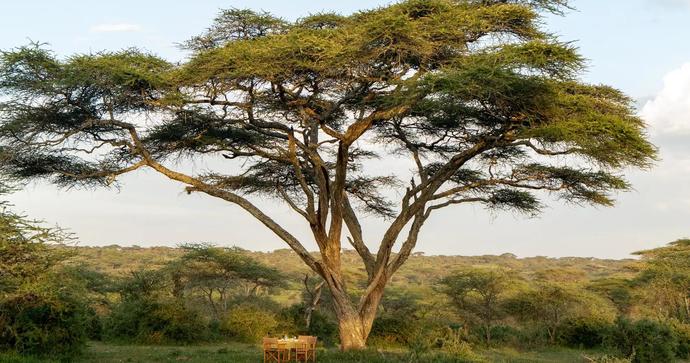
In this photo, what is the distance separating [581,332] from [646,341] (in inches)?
311

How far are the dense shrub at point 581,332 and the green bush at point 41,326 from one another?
1774 centimetres

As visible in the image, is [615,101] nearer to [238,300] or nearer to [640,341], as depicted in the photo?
[640,341]

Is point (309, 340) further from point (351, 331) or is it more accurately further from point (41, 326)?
point (41, 326)

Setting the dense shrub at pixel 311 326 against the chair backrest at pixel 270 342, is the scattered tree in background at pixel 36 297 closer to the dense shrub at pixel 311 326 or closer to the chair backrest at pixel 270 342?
the chair backrest at pixel 270 342

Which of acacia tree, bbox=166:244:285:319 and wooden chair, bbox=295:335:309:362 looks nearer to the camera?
wooden chair, bbox=295:335:309:362

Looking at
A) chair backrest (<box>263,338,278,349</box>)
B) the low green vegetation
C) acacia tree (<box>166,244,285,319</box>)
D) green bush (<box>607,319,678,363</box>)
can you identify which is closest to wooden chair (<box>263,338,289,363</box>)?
chair backrest (<box>263,338,278,349</box>)

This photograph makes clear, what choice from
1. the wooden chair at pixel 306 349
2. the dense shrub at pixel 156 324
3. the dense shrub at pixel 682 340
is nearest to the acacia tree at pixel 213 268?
the dense shrub at pixel 156 324

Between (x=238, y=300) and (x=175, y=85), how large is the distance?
21.0 metres

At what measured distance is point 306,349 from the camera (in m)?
15.6

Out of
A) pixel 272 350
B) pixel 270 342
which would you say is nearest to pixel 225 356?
pixel 272 350

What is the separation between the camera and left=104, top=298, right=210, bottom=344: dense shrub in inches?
915

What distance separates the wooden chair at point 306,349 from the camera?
15.5 metres

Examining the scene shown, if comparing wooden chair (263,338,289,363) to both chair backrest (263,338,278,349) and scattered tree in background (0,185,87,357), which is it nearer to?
chair backrest (263,338,278,349)

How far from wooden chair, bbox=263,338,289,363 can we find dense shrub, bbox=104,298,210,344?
25.6 ft
